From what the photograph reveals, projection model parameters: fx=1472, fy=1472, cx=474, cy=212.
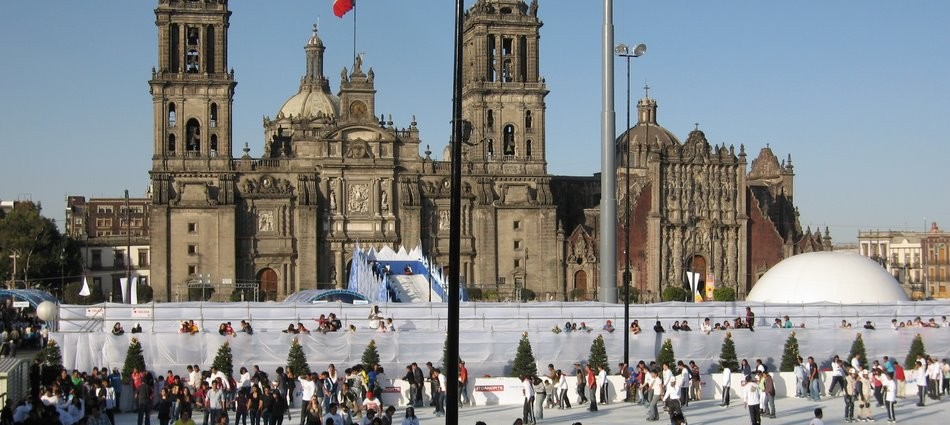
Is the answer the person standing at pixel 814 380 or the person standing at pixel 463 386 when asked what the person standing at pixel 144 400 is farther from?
the person standing at pixel 814 380

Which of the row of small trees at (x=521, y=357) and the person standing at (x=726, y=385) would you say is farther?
the row of small trees at (x=521, y=357)

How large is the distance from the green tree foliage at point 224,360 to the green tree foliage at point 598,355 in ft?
32.3

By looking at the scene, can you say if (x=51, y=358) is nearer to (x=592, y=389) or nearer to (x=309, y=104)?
(x=592, y=389)

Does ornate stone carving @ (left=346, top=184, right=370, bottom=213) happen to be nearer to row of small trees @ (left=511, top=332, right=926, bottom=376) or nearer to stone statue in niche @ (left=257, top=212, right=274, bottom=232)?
stone statue in niche @ (left=257, top=212, right=274, bottom=232)

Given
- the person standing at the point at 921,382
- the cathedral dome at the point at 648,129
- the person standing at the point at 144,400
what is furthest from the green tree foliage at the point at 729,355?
the cathedral dome at the point at 648,129

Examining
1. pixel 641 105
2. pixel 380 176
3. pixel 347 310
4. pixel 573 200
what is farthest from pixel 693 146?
pixel 347 310

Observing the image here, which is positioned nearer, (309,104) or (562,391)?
(562,391)

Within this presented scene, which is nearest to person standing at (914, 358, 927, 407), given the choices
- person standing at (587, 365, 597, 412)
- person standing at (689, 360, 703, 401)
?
person standing at (689, 360, 703, 401)

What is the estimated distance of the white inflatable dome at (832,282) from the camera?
2447 inches

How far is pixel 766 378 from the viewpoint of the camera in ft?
116

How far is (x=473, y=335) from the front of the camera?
42688mm

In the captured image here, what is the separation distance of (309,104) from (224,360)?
254 ft

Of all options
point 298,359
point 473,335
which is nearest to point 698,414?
point 473,335

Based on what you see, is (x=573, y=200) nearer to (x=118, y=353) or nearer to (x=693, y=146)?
(x=693, y=146)
